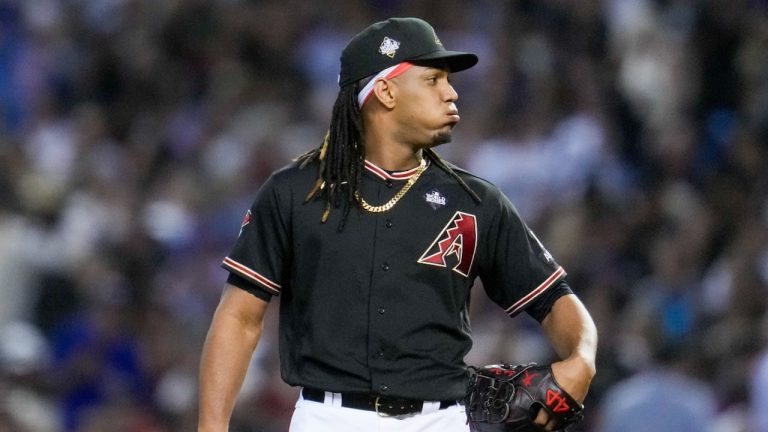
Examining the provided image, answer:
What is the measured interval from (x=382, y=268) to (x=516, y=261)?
42 centimetres

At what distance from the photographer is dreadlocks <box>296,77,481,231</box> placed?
4605 mm

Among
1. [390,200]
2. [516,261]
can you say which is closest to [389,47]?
[390,200]

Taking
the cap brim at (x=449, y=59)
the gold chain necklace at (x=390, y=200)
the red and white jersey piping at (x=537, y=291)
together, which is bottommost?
the red and white jersey piping at (x=537, y=291)

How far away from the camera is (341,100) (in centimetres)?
472

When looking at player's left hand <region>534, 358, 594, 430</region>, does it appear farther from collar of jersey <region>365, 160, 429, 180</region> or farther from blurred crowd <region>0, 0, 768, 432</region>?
blurred crowd <region>0, 0, 768, 432</region>

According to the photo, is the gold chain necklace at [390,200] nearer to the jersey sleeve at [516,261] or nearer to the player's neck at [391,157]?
the player's neck at [391,157]

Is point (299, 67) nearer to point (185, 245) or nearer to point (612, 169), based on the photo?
point (185, 245)

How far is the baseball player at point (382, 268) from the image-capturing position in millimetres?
4496

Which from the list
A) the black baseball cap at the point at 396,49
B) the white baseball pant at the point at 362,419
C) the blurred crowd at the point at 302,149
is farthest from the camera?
the blurred crowd at the point at 302,149

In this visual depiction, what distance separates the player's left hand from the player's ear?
92cm

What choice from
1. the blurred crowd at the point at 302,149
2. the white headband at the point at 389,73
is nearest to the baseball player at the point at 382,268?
the white headband at the point at 389,73

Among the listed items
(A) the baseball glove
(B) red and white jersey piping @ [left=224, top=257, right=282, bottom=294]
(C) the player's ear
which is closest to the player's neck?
(C) the player's ear

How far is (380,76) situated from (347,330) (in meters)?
0.76

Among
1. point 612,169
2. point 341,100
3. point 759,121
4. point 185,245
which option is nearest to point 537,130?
point 612,169
